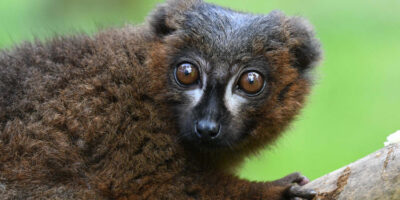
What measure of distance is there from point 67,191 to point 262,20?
265 centimetres

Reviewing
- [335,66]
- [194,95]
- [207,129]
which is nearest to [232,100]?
[194,95]

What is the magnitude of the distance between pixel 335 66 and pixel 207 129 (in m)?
7.26

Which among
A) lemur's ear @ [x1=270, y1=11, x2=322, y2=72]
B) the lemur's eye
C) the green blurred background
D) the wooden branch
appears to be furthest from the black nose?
the green blurred background

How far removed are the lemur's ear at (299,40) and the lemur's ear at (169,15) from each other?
954 millimetres

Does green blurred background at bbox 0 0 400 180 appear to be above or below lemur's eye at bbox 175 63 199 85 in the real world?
above

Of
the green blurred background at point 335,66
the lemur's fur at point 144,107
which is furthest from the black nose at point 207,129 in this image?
the green blurred background at point 335,66

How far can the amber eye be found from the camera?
18.1 ft

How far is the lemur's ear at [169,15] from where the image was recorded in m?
5.89

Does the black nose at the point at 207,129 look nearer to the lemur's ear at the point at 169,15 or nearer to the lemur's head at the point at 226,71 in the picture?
the lemur's head at the point at 226,71

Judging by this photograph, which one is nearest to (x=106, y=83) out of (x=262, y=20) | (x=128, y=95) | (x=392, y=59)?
(x=128, y=95)

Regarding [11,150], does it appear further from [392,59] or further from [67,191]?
[392,59]

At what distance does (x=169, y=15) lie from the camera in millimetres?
5973

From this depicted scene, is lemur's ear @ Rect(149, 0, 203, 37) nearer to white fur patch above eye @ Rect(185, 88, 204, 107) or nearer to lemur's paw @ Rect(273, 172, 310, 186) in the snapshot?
white fur patch above eye @ Rect(185, 88, 204, 107)

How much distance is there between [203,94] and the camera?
17.7 feet
